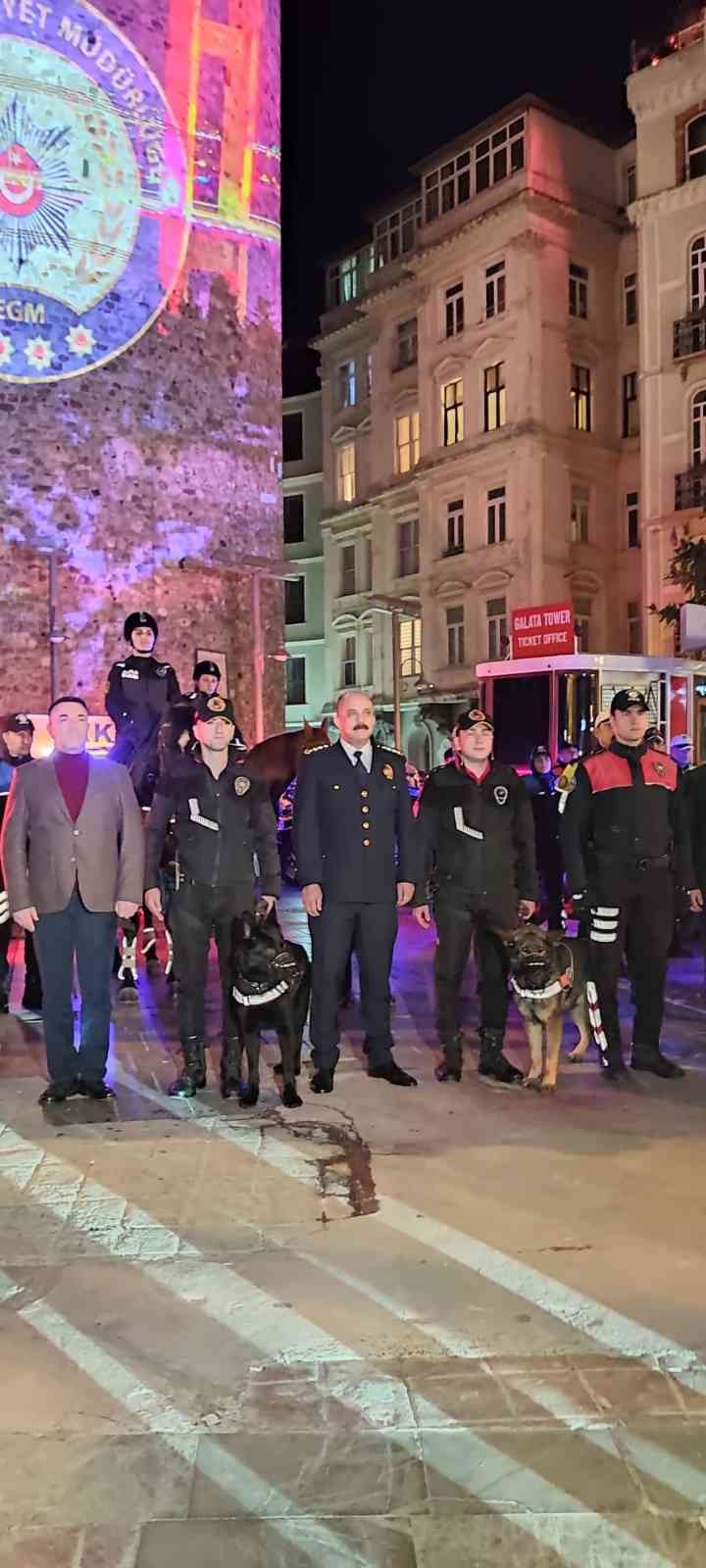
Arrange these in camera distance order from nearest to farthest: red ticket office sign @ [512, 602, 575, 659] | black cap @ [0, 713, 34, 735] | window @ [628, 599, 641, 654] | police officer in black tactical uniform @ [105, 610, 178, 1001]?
1. police officer in black tactical uniform @ [105, 610, 178, 1001]
2. black cap @ [0, 713, 34, 735]
3. red ticket office sign @ [512, 602, 575, 659]
4. window @ [628, 599, 641, 654]

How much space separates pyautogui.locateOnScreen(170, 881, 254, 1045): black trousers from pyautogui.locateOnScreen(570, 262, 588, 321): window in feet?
98.1

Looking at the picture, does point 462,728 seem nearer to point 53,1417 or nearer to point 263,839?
point 263,839

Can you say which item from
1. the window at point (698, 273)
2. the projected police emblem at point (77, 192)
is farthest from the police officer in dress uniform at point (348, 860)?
the window at point (698, 273)

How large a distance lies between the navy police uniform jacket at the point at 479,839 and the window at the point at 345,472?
3301 centimetres

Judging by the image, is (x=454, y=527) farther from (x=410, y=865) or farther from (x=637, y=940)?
(x=410, y=865)

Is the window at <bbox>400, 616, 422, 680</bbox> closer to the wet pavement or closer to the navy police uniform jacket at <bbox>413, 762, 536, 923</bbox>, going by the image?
the navy police uniform jacket at <bbox>413, 762, 536, 923</bbox>

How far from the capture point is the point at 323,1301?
12.5 feet

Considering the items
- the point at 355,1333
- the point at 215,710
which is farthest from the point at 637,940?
the point at 355,1333

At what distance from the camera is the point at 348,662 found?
38688 millimetres

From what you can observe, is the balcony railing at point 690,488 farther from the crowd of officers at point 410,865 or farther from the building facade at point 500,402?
the crowd of officers at point 410,865

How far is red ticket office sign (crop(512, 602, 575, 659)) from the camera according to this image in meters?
16.4

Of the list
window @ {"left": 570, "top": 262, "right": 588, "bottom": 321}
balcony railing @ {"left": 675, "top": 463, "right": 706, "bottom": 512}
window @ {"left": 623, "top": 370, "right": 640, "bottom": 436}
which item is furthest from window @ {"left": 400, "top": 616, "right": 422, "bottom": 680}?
balcony railing @ {"left": 675, "top": 463, "right": 706, "bottom": 512}

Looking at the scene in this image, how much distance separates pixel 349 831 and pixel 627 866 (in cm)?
158

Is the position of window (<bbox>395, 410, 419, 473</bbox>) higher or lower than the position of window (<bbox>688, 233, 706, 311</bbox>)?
lower
